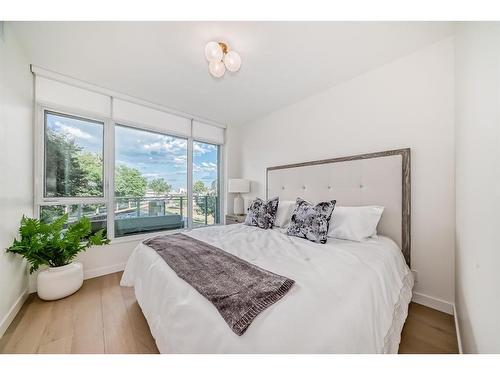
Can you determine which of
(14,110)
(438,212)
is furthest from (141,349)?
(438,212)

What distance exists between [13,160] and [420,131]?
12.3 ft

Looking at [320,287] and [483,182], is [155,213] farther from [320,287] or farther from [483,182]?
[483,182]

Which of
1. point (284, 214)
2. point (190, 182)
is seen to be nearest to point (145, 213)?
point (190, 182)

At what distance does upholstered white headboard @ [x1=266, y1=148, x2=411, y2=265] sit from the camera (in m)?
1.85

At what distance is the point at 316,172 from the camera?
2.52 meters

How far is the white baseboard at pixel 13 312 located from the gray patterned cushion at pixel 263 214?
2242 mm

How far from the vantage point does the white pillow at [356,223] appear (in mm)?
1772

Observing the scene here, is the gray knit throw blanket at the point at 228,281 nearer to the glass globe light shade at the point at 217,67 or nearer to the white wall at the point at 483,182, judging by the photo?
the white wall at the point at 483,182

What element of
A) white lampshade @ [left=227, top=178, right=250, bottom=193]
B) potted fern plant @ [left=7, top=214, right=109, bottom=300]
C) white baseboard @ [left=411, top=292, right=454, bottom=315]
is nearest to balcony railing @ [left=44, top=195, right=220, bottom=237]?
potted fern plant @ [left=7, top=214, right=109, bottom=300]

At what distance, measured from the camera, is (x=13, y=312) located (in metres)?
1.64

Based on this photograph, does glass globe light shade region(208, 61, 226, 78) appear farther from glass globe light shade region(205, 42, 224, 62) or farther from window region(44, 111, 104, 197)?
window region(44, 111, 104, 197)

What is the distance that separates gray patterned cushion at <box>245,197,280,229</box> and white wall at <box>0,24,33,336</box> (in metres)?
2.24

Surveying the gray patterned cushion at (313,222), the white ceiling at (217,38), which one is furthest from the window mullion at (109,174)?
the gray patterned cushion at (313,222)
